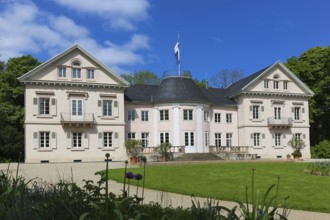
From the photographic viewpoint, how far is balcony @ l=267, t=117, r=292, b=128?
4200 centimetres

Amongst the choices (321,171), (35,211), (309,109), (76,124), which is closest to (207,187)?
(321,171)

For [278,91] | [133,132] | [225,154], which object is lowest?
[225,154]

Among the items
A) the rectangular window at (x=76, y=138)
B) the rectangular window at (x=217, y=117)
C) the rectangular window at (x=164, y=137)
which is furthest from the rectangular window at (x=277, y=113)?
the rectangular window at (x=76, y=138)

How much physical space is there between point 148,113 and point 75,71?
9.02 meters

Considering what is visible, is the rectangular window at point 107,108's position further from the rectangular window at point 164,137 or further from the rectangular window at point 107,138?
the rectangular window at point 164,137

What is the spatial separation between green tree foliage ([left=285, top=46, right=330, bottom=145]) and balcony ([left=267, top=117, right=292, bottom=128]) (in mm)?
5388

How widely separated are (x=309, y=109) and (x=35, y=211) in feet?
156

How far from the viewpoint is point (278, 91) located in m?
43.0

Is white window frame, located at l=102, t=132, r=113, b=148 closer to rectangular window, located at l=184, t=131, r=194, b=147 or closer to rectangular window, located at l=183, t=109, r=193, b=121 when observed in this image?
rectangular window, located at l=184, t=131, r=194, b=147

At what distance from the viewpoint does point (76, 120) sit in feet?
115

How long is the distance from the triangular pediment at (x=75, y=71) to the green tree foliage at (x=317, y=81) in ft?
81.8

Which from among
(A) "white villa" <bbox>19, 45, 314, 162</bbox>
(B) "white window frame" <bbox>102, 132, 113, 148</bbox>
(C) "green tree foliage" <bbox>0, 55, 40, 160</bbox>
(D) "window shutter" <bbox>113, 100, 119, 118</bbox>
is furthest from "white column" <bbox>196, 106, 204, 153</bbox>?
(C) "green tree foliage" <bbox>0, 55, 40, 160</bbox>

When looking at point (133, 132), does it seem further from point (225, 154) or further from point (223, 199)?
point (223, 199)

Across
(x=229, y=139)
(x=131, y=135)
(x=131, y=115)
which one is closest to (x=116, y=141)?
(x=131, y=135)
